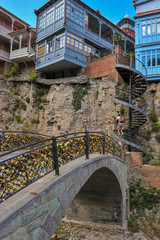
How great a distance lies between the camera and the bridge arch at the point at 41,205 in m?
3.67

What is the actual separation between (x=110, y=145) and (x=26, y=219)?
7.04 metres

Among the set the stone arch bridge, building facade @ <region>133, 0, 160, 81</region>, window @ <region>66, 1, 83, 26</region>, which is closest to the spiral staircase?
building facade @ <region>133, 0, 160, 81</region>

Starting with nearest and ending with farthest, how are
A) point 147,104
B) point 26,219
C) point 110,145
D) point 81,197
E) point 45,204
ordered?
point 26,219, point 45,204, point 110,145, point 81,197, point 147,104

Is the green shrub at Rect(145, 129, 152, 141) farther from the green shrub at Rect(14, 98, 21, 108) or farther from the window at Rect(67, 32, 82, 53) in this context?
the green shrub at Rect(14, 98, 21, 108)

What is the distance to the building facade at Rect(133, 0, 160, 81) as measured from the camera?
20.7 metres

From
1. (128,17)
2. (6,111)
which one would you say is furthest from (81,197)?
(128,17)

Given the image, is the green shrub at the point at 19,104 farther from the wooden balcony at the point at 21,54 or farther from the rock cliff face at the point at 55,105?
the wooden balcony at the point at 21,54

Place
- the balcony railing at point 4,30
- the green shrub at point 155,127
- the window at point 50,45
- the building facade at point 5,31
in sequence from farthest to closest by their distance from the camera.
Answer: the balcony railing at point 4,30
the building facade at point 5,31
the window at point 50,45
the green shrub at point 155,127

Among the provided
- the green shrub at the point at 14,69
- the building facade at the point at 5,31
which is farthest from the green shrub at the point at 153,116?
the building facade at the point at 5,31

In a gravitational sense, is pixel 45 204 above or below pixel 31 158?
below

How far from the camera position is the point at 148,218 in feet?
42.5

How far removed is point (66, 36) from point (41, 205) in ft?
69.5

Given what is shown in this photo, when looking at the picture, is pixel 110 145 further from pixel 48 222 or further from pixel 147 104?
pixel 147 104

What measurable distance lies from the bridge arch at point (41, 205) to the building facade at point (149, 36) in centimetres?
1708
